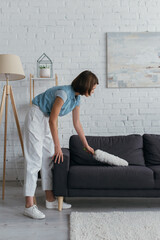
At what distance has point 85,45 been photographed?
378cm

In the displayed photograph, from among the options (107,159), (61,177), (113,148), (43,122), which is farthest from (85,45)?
(61,177)

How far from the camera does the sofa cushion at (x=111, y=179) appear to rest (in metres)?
2.56

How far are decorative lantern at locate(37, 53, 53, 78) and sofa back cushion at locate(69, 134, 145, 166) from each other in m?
0.95

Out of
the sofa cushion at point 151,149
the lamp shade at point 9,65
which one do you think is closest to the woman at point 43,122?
the lamp shade at point 9,65

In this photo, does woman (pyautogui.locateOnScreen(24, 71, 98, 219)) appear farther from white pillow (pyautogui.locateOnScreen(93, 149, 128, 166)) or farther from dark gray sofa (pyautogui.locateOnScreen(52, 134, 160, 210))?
white pillow (pyautogui.locateOnScreen(93, 149, 128, 166))

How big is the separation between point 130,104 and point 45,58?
1.29 metres

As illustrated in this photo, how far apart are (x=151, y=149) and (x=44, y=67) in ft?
5.40

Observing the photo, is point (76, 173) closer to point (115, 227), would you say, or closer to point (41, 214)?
point (41, 214)

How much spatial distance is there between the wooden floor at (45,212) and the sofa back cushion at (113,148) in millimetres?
407

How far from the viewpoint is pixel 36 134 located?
2.52 meters

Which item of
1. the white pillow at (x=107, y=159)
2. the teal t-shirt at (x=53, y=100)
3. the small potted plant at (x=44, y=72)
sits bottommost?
the white pillow at (x=107, y=159)

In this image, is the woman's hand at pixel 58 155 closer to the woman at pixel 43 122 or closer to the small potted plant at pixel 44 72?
the woman at pixel 43 122

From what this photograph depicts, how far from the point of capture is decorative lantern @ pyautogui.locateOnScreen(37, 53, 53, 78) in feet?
11.7

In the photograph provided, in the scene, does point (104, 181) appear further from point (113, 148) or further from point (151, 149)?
point (151, 149)
